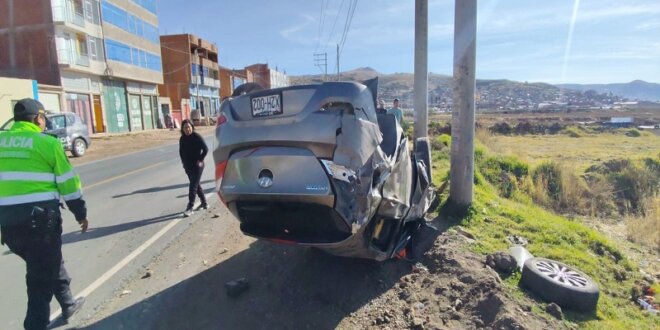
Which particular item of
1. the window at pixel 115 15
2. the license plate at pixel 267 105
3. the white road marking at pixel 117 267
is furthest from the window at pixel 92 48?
the license plate at pixel 267 105

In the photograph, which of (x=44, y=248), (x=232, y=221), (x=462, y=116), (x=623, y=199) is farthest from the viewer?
(x=623, y=199)

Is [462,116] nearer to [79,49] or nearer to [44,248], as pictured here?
[44,248]

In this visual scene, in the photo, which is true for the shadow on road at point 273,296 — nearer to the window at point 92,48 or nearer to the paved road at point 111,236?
the paved road at point 111,236

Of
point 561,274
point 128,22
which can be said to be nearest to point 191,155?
point 561,274

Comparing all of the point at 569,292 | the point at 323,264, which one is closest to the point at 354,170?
the point at 323,264

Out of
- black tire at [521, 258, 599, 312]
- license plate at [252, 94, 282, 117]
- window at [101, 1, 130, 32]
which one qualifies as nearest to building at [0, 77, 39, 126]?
window at [101, 1, 130, 32]

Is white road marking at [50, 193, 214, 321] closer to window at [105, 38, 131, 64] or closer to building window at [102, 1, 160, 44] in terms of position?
window at [105, 38, 131, 64]

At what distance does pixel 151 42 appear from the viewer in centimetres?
4212

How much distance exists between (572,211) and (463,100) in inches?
199

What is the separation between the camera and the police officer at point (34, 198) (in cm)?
311

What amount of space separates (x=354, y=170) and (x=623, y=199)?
33.8ft

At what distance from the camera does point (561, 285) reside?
11.6 feet

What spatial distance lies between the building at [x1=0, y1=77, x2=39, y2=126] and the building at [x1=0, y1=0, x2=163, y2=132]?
1.87 metres

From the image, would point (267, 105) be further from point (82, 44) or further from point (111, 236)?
point (82, 44)
